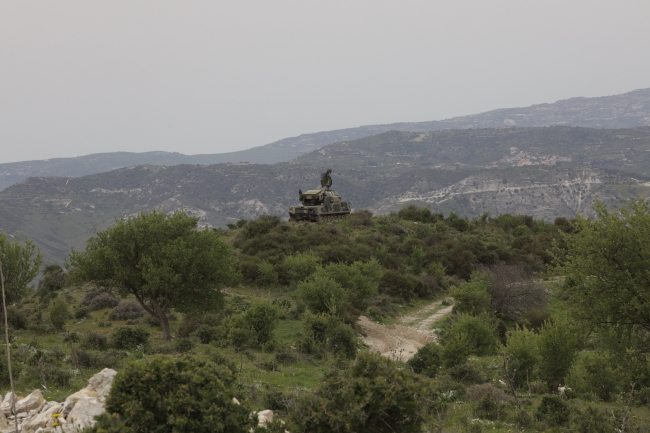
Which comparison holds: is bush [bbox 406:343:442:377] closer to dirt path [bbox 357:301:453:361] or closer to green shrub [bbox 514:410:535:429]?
dirt path [bbox 357:301:453:361]

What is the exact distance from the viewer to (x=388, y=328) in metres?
32.8

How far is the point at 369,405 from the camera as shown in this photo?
29.6ft

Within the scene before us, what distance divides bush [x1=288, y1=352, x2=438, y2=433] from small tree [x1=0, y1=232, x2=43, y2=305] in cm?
2227

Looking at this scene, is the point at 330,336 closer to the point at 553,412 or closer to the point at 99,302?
the point at 553,412

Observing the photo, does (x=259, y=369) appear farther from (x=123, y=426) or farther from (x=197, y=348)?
(x=123, y=426)

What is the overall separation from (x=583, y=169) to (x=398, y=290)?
5506 inches

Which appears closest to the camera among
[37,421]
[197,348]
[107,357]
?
[37,421]

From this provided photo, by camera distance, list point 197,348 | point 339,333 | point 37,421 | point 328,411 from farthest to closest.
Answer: point 339,333 → point 197,348 → point 37,421 → point 328,411

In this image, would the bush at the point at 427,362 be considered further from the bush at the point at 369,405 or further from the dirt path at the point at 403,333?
the bush at the point at 369,405

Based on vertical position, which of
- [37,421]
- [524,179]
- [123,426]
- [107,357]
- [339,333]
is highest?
[123,426]

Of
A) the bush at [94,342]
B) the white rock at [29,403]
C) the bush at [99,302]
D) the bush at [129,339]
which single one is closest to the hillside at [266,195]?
the bush at [99,302]

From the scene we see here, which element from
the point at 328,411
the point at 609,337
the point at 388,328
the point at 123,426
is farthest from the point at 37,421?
the point at 388,328

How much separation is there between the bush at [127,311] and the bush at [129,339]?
10273mm

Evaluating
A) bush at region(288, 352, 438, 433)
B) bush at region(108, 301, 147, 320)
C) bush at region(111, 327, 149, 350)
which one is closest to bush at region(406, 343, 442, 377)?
bush at region(111, 327, 149, 350)
